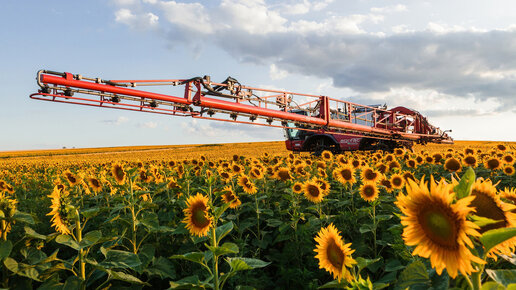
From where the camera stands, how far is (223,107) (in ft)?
31.2

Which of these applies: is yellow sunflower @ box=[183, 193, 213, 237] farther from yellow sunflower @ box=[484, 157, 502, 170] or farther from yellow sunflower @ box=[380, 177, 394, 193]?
yellow sunflower @ box=[484, 157, 502, 170]

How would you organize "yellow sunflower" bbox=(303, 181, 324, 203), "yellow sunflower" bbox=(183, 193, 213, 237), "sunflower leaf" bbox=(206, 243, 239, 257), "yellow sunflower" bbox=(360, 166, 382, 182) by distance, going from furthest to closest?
1. "yellow sunflower" bbox=(360, 166, 382, 182)
2. "yellow sunflower" bbox=(303, 181, 324, 203)
3. "yellow sunflower" bbox=(183, 193, 213, 237)
4. "sunflower leaf" bbox=(206, 243, 239, 257)

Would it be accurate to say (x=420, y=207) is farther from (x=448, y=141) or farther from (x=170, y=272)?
(x=448, y=141)

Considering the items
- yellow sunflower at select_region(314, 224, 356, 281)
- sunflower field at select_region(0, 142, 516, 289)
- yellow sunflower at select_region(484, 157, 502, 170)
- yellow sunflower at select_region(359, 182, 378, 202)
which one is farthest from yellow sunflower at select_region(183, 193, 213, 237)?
yellow sunflower at select_region(484, 157, 502, 170)

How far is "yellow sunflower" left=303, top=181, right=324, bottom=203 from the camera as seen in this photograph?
14.6ft

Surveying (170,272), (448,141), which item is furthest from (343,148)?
(170,272)

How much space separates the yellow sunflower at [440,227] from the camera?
0.99 metres

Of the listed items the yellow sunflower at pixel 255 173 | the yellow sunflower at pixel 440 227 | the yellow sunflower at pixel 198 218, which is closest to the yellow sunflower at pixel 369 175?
the yellow sunflower at pixel 255 173

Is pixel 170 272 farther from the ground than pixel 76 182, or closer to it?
closer to it

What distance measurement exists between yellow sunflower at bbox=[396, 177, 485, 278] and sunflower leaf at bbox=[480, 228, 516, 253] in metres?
0.05

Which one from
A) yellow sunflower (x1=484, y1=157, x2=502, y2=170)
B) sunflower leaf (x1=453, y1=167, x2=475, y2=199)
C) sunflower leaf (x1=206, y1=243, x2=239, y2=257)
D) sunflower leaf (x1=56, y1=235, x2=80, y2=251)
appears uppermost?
sunflower leaf (x1=453, y1=167, x2=475, y2=199)

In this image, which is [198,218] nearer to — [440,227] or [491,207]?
[440,227]

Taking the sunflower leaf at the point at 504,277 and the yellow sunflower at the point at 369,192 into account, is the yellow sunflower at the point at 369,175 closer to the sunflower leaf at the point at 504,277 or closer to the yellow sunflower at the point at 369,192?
the yellow sunflower at the point at 369,192

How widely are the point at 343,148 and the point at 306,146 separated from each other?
2.84 m
